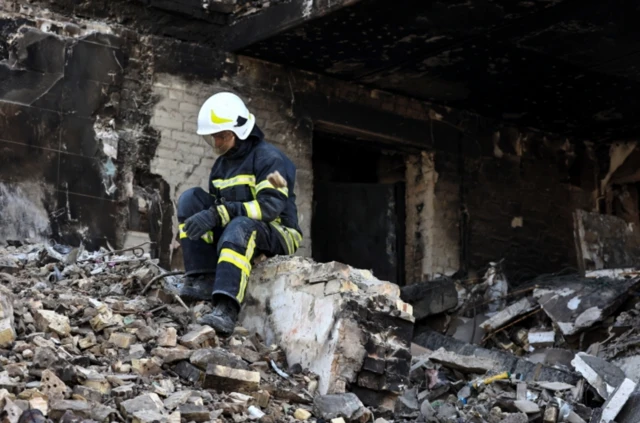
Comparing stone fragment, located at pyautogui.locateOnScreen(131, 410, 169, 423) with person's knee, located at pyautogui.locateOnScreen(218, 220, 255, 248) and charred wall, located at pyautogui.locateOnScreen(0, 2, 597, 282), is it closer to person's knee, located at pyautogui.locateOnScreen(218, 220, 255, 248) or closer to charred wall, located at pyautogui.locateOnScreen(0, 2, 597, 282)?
person's knee, located at pyautogui.locateOnScreen(218, 220, 255, 248)

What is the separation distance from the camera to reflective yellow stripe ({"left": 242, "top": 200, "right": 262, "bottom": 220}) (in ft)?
23.5

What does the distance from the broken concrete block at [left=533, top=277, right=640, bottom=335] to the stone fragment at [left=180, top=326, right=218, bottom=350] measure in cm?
423

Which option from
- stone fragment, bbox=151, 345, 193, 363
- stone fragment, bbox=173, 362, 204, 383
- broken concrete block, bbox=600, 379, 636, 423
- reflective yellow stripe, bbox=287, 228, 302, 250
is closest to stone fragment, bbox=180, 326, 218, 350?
stone fragment, bbox=151, 345, 193, 363

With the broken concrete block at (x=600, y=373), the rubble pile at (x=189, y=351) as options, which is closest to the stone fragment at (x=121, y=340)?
the rubble pile at (x=189, y=351)

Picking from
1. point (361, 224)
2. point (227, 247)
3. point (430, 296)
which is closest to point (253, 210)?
point (227, 247)

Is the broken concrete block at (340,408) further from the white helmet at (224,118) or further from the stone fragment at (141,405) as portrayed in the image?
the white helmet at (224,118)

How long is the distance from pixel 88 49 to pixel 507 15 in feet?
11.6

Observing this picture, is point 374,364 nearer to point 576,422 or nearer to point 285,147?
point 576,422

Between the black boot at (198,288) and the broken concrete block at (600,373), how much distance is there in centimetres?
275

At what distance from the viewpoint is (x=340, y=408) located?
20.3 ft

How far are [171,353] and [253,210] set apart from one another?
1.26 m

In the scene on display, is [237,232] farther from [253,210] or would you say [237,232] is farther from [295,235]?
[295,235]

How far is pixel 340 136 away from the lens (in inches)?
449

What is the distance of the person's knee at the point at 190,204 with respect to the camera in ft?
24.1
